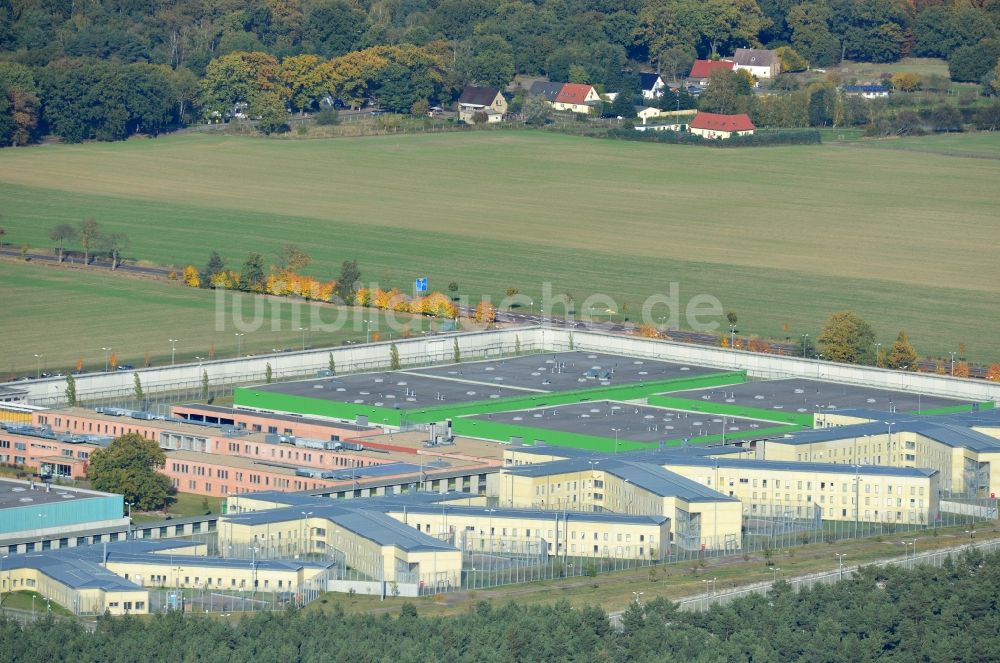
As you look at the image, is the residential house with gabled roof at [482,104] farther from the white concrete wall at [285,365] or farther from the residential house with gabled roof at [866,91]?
the white concrete wall at [285,365]

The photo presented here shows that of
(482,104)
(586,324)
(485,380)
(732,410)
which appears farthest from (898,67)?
(732,410)

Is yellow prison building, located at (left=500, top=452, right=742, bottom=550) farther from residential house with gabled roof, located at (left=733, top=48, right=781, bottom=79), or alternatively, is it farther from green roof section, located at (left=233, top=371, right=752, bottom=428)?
residential house with gabled roof, located at (left=733, top=48, right=781, bottom=79)

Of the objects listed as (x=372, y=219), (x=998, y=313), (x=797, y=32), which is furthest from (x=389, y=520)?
(x=797, y=32)

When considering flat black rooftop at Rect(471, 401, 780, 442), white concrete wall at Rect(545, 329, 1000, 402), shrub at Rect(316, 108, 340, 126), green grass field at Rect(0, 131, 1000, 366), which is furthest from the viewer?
shrub at Rect(316, 108, 340, 126)

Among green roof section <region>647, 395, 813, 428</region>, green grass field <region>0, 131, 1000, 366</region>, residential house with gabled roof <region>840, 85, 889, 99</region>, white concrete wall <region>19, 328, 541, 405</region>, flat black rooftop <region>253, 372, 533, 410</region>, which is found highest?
residential house with gabled roof <region>840, 85, 889, 99</region>

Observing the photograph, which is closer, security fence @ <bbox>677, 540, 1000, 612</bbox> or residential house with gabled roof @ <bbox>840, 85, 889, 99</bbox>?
security fence @ <bbox>677, 540, 1000, 612</bbox>

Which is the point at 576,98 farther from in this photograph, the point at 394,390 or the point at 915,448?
the point at 915,448

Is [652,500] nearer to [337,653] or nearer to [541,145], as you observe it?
[337,653]

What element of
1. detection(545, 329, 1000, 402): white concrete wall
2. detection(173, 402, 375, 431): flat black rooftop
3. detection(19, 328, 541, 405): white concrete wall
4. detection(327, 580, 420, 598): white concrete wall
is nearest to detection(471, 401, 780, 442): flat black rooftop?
detection(173, 402, 375, 431): flat black rooftop

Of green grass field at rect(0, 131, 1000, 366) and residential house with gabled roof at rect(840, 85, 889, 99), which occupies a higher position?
residential house with gabled roof at rect(840, 85, 889, 99)
